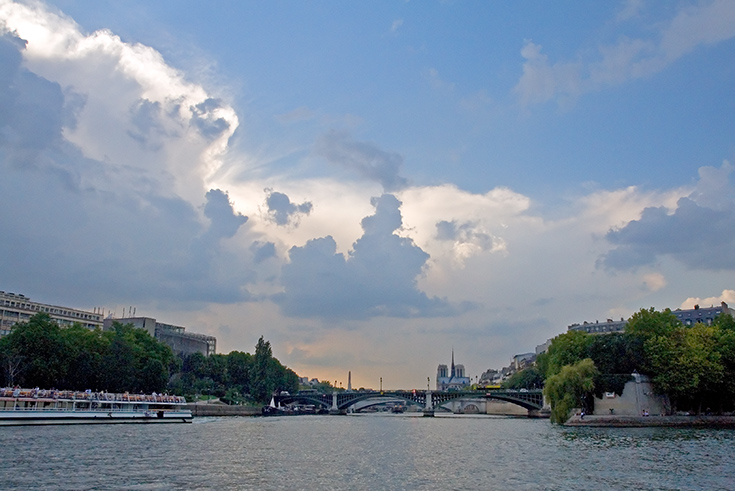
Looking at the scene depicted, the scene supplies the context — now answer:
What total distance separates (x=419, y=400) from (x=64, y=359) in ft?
342

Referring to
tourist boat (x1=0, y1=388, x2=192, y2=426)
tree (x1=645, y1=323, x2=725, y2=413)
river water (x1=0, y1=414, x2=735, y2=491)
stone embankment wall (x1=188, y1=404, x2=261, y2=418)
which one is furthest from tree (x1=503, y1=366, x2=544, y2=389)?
river water (x1=0, y1=414, x2=735, y2=491)

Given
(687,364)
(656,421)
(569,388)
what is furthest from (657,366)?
(569,388)

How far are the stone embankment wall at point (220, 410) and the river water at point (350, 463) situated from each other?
63489mm

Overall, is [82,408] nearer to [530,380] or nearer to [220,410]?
[220,410]

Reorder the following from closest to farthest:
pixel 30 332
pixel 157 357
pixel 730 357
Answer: pixel 30 332, pixel 730 357, pixel 157 357

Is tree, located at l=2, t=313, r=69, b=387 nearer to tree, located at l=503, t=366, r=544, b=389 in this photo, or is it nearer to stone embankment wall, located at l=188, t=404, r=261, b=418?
stone embankment wall, located at l=188, t=404, r=261, b=418

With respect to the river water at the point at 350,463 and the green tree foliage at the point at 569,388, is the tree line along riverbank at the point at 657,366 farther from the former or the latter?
the river water at the point at 350,463

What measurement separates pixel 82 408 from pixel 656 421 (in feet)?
260

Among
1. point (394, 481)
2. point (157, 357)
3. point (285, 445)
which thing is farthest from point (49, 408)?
point (394, 481)

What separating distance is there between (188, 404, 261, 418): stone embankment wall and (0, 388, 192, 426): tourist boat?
25.9 metres

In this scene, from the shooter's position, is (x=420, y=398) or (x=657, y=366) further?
(x=420, y=398)

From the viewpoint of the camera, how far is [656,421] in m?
90.7

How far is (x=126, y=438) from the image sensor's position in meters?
57.8

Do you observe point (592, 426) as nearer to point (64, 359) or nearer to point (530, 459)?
point (530, 459)
